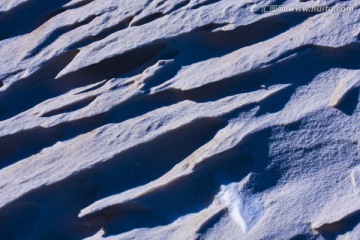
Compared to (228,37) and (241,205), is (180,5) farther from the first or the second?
(241,205)

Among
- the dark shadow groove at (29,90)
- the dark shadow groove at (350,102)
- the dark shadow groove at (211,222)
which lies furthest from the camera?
the dark shadow groove at (29,90)

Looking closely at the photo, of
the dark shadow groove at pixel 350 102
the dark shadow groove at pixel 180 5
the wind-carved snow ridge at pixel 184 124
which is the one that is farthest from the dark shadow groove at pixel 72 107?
the dark shadow groove at pixel 350 102

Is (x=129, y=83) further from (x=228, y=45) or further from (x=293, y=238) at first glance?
(x=293, y=238)

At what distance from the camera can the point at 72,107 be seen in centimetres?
118

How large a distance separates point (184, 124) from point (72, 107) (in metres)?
0.25

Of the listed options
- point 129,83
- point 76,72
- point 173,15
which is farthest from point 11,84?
point 173,15

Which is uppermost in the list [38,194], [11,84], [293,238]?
[11,84]

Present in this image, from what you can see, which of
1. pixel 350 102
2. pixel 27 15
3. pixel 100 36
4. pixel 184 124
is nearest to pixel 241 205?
pixel 184 124

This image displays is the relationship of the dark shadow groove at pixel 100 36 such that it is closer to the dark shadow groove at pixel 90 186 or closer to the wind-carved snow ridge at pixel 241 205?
the dark shadow groove at pixel 90 186

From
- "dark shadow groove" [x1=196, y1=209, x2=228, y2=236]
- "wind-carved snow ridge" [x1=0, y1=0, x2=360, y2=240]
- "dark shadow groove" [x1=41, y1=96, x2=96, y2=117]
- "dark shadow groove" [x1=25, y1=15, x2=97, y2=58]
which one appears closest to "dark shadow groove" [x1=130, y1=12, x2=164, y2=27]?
"wind-carved snow ridge" [x1=0, y1=0, x2=360, y2=240]

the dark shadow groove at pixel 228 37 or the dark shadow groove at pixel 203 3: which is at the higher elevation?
the dark shadow groove at pixel 203 3

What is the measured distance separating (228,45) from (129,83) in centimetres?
23

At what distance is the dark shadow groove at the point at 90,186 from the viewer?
1061 millimetres

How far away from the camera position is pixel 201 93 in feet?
3.79
